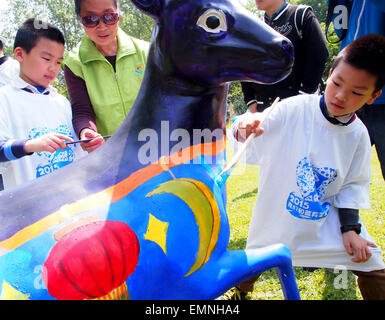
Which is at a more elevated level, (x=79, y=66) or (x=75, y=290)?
(x=79, y=66)

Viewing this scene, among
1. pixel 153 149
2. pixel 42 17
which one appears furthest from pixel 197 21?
pixel 42 17

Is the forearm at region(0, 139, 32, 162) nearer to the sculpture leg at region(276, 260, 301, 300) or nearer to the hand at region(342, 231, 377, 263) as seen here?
the sculpture leg at region(276, 260, 301, 300)

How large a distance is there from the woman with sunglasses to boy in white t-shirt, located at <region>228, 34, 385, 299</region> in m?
0.62

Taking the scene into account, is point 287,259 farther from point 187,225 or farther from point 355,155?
point 355,155

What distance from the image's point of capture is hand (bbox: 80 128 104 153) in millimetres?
1479

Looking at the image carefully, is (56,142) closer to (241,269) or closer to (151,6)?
(151,6)

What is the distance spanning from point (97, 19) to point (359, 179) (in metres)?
1.55

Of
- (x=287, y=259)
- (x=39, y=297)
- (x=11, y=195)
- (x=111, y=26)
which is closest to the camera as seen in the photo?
(x=39, y=297)

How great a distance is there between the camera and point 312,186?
1733 millimetres

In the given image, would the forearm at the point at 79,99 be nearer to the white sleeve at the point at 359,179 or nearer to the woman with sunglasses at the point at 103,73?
the woman with sunglasses at the point at 103,73

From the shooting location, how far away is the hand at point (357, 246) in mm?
1611

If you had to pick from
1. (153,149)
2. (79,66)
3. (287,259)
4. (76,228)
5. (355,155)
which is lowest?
(287,259)

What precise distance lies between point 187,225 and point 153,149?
0.29 metres

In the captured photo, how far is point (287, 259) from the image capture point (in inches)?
49.3
